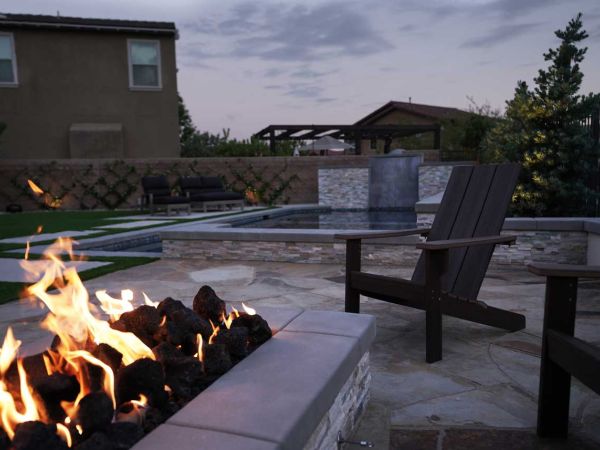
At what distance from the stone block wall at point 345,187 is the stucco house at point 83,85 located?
19.2 ft

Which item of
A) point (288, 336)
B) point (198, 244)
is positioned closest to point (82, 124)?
point (198, 244)

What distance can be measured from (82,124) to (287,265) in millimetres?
12650

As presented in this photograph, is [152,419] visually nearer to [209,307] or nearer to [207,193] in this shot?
[209,307]

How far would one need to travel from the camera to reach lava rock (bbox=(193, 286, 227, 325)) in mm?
2232

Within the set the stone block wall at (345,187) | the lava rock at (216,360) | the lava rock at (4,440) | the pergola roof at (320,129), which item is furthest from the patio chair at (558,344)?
the pergola roof at (320,129)

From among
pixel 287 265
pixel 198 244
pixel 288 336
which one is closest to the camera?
pixel 288 336

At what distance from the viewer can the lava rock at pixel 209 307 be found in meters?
2.23

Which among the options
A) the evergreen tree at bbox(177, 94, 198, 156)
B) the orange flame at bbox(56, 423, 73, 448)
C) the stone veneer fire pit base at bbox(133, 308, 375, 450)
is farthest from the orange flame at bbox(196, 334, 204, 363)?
the evergreen tree at bbox(177, 94, 198, 156)

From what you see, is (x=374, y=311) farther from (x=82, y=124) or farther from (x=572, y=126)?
(x=82, y=124)

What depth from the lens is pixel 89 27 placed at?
15227 millimetres

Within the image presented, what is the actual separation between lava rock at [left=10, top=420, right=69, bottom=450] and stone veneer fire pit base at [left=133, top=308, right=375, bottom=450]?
0.65 ft

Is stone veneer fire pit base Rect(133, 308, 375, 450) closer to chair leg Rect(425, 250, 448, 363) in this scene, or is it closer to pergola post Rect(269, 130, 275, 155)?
chair leg Rect(425, 250, 448, 363)

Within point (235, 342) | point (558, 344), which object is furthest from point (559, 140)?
point (235, 342)

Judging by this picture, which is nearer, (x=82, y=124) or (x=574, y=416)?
(x=574, y=416)
